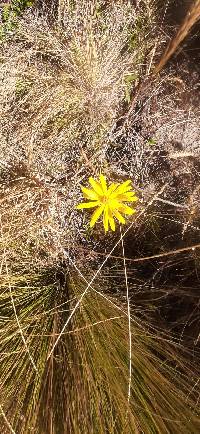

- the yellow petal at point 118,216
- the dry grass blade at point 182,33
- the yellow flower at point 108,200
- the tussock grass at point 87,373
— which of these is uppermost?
the dry grass blade at point 182,33

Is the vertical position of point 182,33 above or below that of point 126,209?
above

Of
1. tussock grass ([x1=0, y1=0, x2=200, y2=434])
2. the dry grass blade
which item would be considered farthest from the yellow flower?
the dry grass blade

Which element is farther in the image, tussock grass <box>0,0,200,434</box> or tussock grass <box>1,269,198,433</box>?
tussock grass <box>0,0,200,434</box>

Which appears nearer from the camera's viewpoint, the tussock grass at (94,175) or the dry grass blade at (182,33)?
the dry grass blade at (182,33)

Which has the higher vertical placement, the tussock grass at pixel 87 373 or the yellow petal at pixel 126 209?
the yellow petal at pixel 126 209

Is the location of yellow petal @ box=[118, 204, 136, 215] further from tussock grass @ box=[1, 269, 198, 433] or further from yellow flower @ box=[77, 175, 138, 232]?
tussock grass @ box=[1, 269, 198, 433]

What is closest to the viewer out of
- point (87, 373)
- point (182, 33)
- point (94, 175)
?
point (87, 373)

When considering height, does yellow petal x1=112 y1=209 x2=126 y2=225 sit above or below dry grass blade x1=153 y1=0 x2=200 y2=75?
below

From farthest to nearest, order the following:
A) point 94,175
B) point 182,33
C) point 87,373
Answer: point 94,175 < point 182,33 < point 87,373

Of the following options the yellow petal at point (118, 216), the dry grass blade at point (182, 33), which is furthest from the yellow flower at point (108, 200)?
the dry grass blade at point (182, 33)

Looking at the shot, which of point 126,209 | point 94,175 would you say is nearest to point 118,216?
Answer: point 126,209

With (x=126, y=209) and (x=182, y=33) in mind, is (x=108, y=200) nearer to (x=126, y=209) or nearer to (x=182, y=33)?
(x=126, y=209)

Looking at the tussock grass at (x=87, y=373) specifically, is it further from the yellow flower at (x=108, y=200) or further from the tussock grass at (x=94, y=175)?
the yellow flower at (x=108, y=200)
